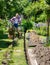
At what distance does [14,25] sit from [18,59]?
9.47 m

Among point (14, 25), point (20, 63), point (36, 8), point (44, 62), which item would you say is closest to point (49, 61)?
point (44, 62)

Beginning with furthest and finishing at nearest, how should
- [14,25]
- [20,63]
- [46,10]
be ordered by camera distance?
[14,25], [46,10], [20,63]

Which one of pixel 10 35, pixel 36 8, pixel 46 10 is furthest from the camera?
pixel 10 35

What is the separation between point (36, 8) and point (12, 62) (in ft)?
22.1

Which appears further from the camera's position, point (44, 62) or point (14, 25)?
point (14, 25)

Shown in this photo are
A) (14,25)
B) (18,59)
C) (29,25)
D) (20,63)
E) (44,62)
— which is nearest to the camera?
(44,62)

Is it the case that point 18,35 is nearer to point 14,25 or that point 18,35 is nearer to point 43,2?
point 14,25

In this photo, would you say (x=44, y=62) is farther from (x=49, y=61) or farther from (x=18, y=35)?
(x=18, y=35)

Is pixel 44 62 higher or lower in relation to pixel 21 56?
higher

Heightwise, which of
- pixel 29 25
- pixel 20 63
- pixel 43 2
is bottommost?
pixel 29 25

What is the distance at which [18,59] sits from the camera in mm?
10633

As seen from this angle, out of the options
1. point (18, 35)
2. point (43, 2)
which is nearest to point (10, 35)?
point (18, 35)

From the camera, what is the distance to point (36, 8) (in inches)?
634

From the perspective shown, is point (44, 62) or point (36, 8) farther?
point (36, 8)
